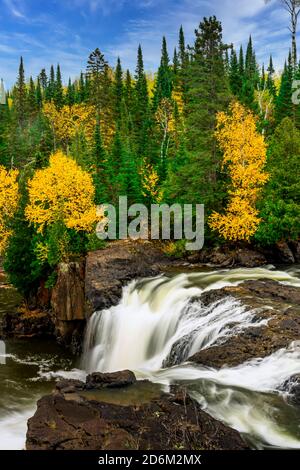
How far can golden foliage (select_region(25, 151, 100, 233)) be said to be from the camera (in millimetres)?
27250

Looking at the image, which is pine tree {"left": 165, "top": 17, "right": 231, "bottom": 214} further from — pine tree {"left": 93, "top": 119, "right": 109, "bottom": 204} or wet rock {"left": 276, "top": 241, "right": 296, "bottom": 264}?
pine tree {"left": 93, "top": 119, "right": 109, "bottom": 204}

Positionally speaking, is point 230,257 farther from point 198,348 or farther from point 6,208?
point 6,208

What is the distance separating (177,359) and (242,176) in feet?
47.8

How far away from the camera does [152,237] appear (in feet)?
105

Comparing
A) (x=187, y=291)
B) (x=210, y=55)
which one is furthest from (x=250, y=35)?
(x=187, y=291)

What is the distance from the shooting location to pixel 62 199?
27.8 m

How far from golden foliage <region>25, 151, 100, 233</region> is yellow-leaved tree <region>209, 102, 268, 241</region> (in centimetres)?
798

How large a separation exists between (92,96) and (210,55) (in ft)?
142

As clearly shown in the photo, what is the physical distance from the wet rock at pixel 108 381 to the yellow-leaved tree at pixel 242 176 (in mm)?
16854

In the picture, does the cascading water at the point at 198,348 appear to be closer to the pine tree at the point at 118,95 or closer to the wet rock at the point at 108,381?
the wet rock at the point at 108,381

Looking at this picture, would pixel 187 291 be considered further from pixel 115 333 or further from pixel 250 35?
pixel 250 35

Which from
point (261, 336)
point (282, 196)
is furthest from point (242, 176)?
point (261, 336)

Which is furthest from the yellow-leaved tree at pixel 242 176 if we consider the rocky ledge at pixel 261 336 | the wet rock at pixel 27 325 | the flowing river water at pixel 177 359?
the wet rock at pixel 27 325

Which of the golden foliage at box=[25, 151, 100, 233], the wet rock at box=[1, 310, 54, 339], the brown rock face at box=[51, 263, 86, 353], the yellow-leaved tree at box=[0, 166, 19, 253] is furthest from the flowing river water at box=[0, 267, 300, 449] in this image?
the yellow-leaved tree at box=[0, 166, 19, 253]
